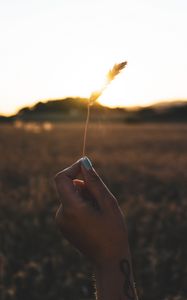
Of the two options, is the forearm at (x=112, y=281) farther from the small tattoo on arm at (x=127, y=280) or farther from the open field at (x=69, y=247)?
the open field at (x=69, y=247)

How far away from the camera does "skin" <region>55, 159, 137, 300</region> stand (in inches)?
67.3

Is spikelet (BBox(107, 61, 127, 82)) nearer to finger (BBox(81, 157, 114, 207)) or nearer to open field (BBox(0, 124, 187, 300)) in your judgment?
finger (BBox(81, 157, 114, 207))

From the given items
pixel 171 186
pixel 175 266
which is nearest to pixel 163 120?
pixel 171 186

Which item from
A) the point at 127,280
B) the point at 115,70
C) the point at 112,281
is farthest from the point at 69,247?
the point at 115,70

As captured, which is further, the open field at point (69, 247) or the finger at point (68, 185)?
the open field at point (69, 247)

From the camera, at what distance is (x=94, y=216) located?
5.66 ft

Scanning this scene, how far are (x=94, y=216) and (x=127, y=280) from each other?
1.04 feet

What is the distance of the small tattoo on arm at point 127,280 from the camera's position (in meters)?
1.77

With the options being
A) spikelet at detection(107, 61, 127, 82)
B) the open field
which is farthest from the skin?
the open field

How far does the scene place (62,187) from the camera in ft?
5.75

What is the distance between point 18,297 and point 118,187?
6.72 metres

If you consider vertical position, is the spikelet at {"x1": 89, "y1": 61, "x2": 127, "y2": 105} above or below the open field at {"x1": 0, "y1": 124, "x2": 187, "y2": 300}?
above

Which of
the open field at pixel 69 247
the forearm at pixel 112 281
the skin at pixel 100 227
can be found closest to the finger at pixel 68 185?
the skin at pixel 100 227

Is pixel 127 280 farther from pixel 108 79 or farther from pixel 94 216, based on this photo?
pixel 108 79
